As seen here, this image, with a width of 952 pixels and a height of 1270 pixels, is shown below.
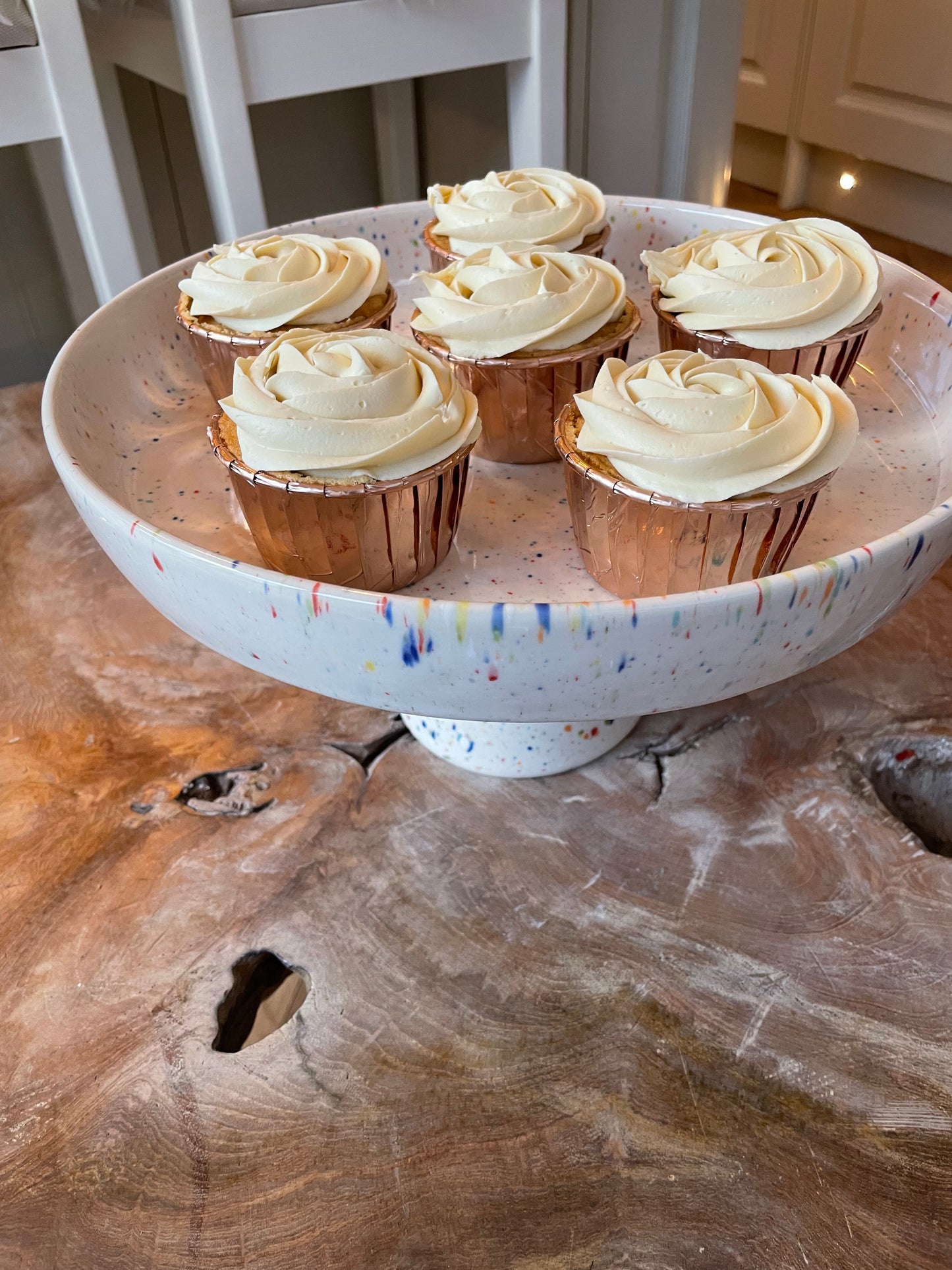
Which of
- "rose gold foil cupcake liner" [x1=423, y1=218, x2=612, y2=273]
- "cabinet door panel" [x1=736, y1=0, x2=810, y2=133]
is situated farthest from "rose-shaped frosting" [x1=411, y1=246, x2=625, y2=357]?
"cabinet door panel" [x1=736, y1=0, x2=810, y2=133]

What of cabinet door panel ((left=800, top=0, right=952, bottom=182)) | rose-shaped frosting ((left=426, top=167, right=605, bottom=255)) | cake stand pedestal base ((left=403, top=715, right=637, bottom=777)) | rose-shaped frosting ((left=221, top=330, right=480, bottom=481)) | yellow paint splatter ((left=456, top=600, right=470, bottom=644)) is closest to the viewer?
yellow paint splatter ((left=456, top=600, right=470, bottom=644))

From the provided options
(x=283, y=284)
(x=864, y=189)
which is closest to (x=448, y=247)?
(x=283, y=284)

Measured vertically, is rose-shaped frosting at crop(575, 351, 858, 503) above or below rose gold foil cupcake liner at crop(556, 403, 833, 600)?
above

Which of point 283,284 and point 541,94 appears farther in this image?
point 541,94

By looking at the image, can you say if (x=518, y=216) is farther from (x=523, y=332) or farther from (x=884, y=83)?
(x=884, y=83)

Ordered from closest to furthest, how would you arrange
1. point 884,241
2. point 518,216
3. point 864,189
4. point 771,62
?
point 518,216
point 884,241
point 864,189
point 771,62

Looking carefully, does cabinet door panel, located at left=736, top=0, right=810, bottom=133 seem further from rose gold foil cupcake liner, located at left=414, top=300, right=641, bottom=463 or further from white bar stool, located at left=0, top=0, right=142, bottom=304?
rose gold foil cupcake liner, located at left=414, top=300, right=641, bottom=463

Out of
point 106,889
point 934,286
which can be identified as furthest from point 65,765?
point 934,286

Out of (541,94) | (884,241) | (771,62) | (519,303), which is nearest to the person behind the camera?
(519,303)
